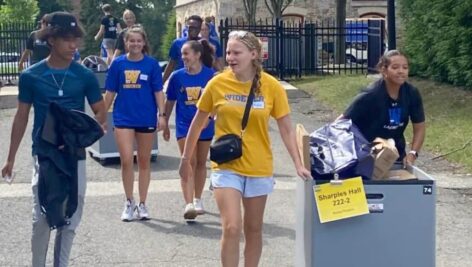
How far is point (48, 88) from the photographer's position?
20.8 ft

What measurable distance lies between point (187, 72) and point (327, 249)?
3.52 metres

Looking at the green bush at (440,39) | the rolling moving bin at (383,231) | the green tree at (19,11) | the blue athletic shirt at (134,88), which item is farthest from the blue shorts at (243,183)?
the green tree at (19,11)

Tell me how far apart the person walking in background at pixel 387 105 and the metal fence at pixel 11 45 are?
17.1 metres

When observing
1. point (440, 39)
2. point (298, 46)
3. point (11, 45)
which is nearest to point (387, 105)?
point (440, 39)

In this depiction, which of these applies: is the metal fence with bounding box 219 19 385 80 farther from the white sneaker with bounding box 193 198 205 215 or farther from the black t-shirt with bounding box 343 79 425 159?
the black t-shirt with bounding box 343 79 425 159

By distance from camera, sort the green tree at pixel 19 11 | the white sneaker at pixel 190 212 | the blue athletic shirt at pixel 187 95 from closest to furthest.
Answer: the white sneaker at pixel 190 212 → the blue athletic shirt at pixel 187 95 → the green tree at pixel 19 11

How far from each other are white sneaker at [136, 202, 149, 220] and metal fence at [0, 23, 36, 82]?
14.6 metres

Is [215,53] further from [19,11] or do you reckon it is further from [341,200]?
[19,11]

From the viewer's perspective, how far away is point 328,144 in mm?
6273

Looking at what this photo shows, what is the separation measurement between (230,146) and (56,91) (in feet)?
3.96

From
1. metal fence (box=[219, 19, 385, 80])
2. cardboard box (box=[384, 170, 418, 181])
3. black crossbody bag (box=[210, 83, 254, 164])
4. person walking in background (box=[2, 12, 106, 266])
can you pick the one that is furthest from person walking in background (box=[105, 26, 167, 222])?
metal fence (box=[219, 19, 385, 80])

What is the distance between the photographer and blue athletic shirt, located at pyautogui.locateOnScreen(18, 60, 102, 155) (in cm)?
634

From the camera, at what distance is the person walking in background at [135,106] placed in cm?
894

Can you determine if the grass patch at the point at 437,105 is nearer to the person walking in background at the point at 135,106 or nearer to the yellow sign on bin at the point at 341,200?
the person walking in background at the point at 135,106
